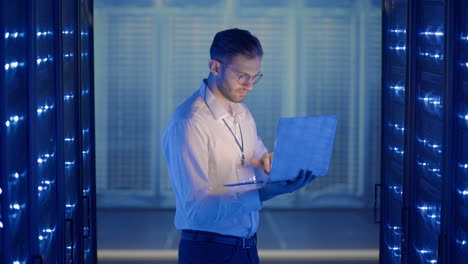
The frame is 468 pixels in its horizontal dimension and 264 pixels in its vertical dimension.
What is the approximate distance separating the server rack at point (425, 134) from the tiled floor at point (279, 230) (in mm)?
1702

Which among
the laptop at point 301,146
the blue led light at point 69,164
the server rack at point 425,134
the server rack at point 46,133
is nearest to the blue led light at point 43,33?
the server rack at point 46,133

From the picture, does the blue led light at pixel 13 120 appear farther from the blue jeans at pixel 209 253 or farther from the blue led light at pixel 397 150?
the blue led light at pixel 397 150

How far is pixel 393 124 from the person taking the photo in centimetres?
344

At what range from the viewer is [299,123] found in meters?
2.09

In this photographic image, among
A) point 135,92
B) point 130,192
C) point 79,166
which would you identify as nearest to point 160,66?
point 135,92

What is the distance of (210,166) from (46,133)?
892 mm

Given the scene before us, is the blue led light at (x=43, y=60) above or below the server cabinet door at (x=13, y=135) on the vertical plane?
above

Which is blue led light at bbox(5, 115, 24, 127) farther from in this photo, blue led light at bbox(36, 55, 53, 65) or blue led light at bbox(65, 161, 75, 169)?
blue led light at bbox(65, 161, 75, 169)

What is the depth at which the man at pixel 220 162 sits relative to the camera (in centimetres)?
201

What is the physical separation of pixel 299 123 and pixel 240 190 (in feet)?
0.95

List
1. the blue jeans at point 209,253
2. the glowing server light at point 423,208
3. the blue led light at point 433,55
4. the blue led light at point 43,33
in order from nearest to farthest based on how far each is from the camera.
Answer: the blue jeans at point 209,253, the blue led light at point 43,33, the blue led light at point 433,55, the glowing server light at point 423,208

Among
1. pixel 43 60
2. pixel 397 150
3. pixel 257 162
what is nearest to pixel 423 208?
pixel 397 150

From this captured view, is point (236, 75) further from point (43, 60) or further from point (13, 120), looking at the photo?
point (43, 60)

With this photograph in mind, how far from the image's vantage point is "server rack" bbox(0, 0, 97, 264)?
213cm
